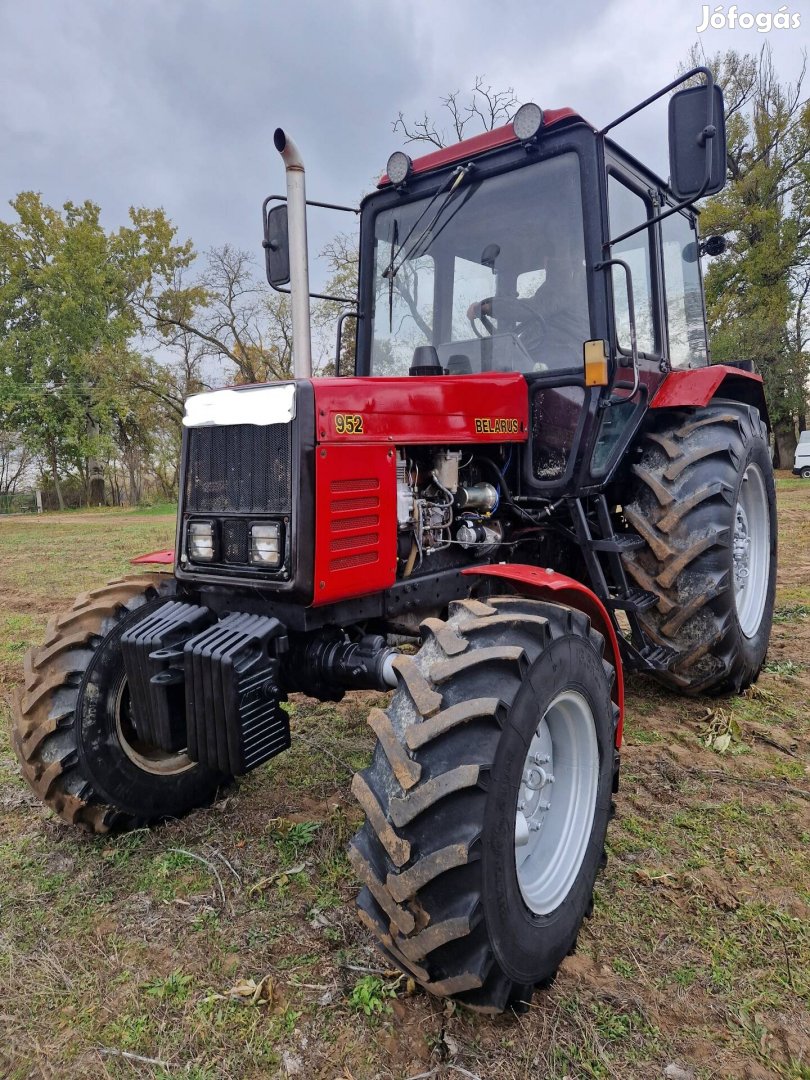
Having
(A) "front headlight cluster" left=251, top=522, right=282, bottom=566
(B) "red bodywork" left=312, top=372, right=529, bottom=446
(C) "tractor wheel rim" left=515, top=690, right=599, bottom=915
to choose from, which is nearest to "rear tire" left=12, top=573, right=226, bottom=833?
(A) "front headlight cluster" left=251, top=522, right=282, bottom=566

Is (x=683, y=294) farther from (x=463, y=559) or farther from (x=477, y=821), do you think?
(x=477, y=821)

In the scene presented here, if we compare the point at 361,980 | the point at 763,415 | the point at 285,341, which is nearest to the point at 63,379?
the point at 285,341

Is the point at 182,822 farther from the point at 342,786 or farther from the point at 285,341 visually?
the point at 285,341

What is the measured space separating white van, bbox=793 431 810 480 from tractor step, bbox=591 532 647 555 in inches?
927

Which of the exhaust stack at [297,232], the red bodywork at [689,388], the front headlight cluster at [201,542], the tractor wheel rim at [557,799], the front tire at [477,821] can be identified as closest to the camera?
the front tire at [477,821]

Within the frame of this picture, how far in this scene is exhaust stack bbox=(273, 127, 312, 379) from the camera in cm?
238

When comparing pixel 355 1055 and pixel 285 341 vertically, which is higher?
pixel 285 341

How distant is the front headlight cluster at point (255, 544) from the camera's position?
2277 millimetres

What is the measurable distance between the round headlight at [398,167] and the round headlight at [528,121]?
57 cm

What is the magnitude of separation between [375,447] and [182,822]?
1.68m

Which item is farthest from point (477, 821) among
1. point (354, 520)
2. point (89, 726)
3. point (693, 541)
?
point (693, 541)

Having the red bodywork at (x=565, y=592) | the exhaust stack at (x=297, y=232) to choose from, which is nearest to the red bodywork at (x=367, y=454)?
the exhaust stack at (x=297, y=232)

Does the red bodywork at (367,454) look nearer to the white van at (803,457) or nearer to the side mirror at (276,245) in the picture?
the side mirror at (276,245)

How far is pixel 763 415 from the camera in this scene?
5191 millimetres
